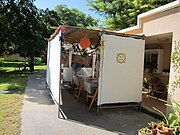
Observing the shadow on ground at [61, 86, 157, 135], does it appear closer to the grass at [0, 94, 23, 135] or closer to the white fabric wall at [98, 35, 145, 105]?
the white fabric wall at [98, 35, 145, 105]

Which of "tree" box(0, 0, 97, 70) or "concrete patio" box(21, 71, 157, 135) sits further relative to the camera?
"tree" box(0, 0, 97, 70)

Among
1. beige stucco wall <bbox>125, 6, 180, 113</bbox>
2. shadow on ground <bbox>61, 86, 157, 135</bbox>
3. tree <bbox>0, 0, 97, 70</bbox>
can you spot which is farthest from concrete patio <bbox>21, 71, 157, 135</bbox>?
tree <bbox>0, 0, 97, 70</bbox>

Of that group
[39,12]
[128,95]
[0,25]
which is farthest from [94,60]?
[39,12]

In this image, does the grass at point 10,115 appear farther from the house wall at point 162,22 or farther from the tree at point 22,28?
the tree at point 22,28

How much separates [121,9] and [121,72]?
50.4 ft

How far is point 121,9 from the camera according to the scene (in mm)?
19688

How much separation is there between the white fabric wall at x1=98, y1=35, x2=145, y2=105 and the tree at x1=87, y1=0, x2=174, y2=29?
38.3 feet

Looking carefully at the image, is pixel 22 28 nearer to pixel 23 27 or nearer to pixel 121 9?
pixel 23 27

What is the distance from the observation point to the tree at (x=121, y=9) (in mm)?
17016

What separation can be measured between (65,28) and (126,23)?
47.4 feet

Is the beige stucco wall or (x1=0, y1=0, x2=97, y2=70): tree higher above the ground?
(x1=0, y1=0, x2=97, y2=70): tree

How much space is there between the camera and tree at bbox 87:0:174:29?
55.8ft

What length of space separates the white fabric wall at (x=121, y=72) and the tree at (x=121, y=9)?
460 inches

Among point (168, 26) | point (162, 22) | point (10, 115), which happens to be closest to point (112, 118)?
point (10, 115)
